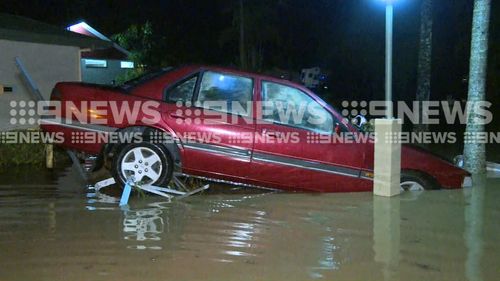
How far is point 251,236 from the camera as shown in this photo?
213 inches

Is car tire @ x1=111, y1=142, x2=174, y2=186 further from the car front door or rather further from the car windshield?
the car front door

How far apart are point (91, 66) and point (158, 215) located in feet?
78.4

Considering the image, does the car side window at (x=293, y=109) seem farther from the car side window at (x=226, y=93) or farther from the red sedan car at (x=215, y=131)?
the car side window at (x=226, y=93)

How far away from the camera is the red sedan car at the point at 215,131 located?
22.7 ft

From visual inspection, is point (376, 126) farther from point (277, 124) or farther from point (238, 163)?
point (238, 163)

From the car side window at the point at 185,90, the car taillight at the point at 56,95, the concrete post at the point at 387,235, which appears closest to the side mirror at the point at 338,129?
the concrete post at the point at 387,235

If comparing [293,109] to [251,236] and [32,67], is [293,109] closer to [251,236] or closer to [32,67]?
[251,236]

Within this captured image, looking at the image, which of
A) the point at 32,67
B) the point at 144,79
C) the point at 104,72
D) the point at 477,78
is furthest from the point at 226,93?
the point at 104,72

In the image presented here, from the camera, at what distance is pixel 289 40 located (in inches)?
1131

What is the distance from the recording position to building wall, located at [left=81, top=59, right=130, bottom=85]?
28500 millimetres

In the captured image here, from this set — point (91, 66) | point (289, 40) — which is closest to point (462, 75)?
point (289, 40)

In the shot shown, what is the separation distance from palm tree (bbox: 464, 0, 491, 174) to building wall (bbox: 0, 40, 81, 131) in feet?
25.2

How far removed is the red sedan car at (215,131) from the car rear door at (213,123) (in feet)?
0.04

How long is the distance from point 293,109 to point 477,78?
318 centimetres
